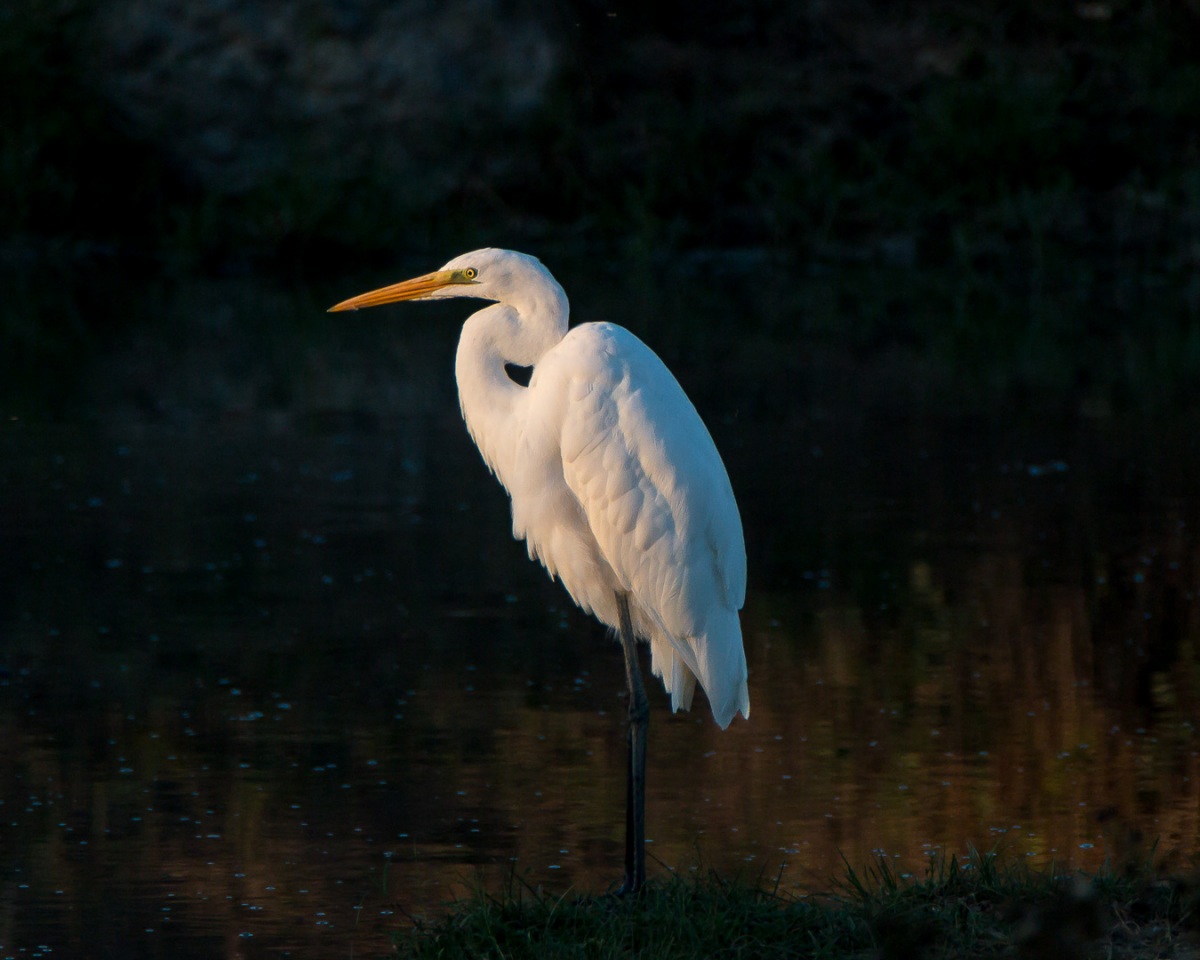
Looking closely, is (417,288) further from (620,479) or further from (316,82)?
(316,82)

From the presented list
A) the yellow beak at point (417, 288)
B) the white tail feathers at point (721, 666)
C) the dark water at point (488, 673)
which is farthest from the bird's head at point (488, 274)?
the dark water at point (488, 673)

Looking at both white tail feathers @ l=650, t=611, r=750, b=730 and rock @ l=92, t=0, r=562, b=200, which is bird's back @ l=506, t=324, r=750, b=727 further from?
rock @ l=92, t=0, r=562, b=200

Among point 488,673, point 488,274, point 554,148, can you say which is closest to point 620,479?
point 488,274

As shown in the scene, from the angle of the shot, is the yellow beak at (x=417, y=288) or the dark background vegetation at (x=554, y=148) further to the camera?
the dark background vegetation at (x=554, y=148)

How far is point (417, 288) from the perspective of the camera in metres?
4.05

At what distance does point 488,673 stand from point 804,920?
79.8 inches

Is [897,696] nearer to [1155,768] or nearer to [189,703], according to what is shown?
[1155,768]

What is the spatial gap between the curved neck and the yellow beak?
82 millimetres

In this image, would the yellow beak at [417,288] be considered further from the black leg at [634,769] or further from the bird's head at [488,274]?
the black leg at [634,769]

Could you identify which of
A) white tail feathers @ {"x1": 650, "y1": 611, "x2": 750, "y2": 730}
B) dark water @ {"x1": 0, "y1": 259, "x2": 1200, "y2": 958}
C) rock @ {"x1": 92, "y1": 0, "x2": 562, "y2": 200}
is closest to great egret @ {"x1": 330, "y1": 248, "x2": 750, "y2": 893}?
white tail feathers @ {"x1": 650, "y1": 611, "x2": 750, "y2": 730}

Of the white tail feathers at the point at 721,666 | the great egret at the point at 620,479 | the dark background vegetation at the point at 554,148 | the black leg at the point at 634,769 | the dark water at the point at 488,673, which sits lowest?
the dark background vegetation at the point at 554,148

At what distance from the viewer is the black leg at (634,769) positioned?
3.53 metres

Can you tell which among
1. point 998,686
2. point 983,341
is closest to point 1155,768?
point 998,686

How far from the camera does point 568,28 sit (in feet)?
56.7
